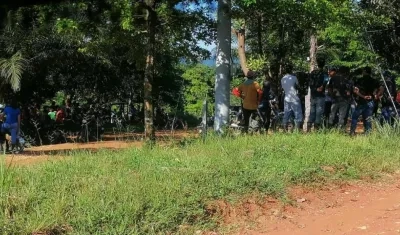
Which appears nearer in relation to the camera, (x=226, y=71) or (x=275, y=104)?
(x=226, y=71)

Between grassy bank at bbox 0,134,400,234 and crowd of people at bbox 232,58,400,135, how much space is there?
8.87ft

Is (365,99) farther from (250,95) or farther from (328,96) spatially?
(250,95)

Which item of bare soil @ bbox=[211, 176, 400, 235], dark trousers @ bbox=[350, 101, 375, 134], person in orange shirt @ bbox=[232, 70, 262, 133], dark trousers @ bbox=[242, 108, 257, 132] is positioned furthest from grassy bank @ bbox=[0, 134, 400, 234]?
dark trousers @ bbox=[242, 108, 257, 132]

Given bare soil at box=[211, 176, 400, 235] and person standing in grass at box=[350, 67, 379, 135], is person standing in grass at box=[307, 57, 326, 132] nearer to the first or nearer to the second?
Result: person standing in grass at box=[350, 67, 379, 135]

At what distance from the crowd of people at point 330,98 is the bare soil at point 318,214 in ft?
15.5

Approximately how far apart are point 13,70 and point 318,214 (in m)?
11.9

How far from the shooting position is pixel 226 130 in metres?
10.5

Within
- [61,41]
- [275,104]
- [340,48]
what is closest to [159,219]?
[275,104]

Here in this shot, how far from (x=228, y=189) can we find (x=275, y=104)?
838 centimetres

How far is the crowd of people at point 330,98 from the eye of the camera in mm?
11578

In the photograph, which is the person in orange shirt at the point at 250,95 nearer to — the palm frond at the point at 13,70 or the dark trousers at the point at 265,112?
the dark trousers at the point at 265,112

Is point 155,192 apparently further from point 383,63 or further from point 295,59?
point 295,59

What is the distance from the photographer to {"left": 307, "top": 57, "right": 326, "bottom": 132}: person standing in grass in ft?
39.7

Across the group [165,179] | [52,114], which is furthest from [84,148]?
[52,114]
